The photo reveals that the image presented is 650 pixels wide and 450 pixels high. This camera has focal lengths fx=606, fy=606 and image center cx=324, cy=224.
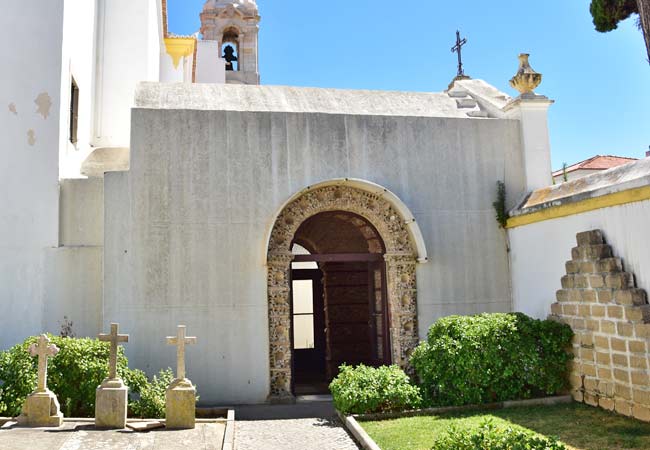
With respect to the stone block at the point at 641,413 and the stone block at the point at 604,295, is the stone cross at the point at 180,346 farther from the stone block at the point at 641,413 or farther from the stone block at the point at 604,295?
the stone block at the point at 641,413

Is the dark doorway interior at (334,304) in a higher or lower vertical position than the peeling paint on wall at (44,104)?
lower

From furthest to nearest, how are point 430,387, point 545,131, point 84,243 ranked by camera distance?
1. point 545,131
2. point 84,243
3. point 430,387

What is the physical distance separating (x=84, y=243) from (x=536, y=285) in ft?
25.3

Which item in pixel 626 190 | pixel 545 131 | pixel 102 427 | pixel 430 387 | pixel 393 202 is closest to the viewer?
pixel 102 427

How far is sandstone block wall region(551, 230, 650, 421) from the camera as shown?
784 centimetres

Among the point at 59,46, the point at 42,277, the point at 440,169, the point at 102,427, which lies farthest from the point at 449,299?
Answer: the point at 59,46

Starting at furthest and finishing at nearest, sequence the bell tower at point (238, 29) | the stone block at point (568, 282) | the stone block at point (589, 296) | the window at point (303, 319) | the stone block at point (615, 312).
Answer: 1. the bell tower at point (238, 29)
2. the window at point (303, 319)
3. the stone block at point (568, 282)
4. the stone block at point (589, 296)
5. the stone block at point (615, 312)

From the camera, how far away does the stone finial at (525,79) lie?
37.6 ft

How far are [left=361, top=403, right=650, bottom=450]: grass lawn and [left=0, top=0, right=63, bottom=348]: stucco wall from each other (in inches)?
224

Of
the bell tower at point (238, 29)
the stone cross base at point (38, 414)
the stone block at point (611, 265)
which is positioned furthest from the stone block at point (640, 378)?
the bell tower at point (238, 29)

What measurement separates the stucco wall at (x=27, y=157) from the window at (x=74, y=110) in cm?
121

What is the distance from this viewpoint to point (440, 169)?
36.9 feet

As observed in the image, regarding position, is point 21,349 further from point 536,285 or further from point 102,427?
point 536,285

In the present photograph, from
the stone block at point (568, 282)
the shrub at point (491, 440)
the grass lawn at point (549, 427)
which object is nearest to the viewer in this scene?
the shrub at point (491, 440)
